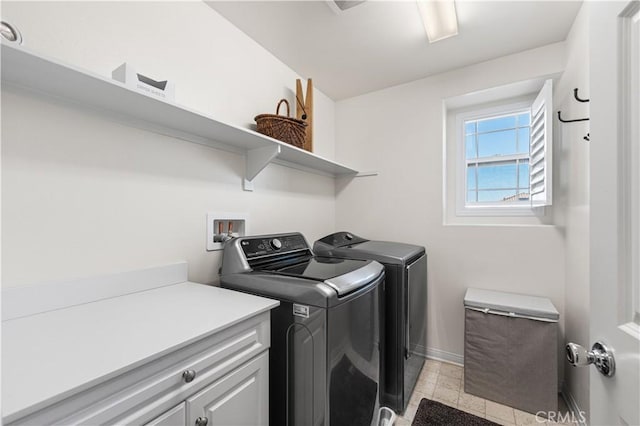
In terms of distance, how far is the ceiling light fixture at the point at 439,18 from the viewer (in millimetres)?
1506

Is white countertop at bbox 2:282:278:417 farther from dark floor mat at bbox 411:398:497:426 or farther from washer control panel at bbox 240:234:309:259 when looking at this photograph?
Answer: dark floor mat at bbox 411:398:497:426

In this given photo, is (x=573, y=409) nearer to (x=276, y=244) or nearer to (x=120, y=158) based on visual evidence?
(x=276, y=244)

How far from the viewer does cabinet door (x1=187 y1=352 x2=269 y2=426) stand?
2.68 ft

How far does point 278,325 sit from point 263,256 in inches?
18.2

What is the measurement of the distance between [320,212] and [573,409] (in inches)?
88.1

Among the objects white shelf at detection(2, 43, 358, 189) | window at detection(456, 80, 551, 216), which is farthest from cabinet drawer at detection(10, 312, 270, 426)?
window at detection(456, 80, 551, 216)

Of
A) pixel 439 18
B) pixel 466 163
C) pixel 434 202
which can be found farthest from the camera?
pixel 466 163

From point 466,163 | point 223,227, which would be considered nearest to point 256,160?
point 223,227

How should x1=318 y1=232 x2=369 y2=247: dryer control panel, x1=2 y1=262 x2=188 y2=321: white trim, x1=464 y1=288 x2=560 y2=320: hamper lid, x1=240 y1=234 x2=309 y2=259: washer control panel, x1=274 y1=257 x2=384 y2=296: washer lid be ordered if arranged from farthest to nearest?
1. x1=318 y1=232 x2=369 y2=247: dryer control panel
2. x1=464 y1=288 x2=560 y2=320: hamper lid
3. x1=240 y1=234 x2=309 y2=259: washer control panel
4. x1=274 y1=257 x2=384 y2=296: washer lid
5. x1=2 y1=262 x2=188 y2=321: white trim

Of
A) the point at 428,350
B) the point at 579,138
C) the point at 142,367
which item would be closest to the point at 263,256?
the point at 142,367

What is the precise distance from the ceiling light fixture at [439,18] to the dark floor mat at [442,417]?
242cm

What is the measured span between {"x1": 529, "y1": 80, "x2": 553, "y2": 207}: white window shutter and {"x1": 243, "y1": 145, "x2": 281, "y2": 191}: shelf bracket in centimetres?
184

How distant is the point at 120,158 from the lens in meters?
1.19

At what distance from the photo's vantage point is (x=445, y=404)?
1777mm
